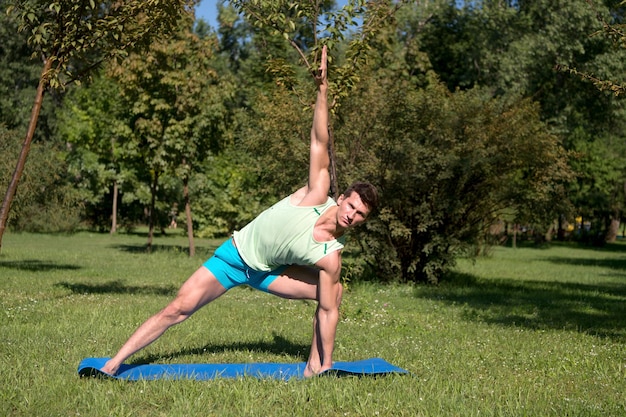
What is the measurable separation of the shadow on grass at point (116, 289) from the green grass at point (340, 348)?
52 millimetres

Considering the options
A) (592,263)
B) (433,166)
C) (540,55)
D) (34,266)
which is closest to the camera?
(433,166)

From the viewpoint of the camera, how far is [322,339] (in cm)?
617

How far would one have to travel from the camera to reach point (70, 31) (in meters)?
9.62

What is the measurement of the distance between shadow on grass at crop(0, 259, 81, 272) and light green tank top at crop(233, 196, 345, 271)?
11.9m

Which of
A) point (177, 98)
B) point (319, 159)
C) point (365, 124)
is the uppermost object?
point (177, 98)

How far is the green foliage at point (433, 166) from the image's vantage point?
49.8ft

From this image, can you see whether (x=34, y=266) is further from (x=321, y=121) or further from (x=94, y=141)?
(x=94, y=141)

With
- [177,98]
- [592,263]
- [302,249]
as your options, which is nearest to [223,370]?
[302,249]

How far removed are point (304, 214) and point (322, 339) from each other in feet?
3.39

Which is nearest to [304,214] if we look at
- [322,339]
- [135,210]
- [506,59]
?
[322,339]

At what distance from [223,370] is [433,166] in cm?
964

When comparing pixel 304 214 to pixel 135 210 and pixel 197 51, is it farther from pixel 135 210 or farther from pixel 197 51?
pixel 135 210

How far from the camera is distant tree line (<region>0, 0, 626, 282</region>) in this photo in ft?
35.6

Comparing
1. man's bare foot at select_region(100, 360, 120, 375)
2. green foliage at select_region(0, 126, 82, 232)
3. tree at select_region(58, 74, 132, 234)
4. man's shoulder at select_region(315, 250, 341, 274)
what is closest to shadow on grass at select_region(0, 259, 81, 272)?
man's bare foot at select_region(100, 360, 120, 375)
